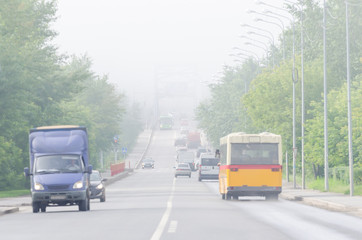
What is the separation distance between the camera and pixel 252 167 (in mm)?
38656

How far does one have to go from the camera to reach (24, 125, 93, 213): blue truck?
2959cm

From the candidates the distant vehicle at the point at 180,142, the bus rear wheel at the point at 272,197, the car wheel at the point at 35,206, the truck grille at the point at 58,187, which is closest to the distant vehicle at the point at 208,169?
the bus rear wheel at the point at 272,197

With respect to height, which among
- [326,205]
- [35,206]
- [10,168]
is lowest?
[326,205]

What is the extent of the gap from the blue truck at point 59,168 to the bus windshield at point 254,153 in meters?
8.38

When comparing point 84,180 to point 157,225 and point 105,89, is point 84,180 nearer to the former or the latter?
point 157,225

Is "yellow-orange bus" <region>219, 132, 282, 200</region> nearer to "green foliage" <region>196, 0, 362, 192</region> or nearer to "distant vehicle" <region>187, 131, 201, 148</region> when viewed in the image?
"green foliage" <region>196, 0, 362, 192</region>

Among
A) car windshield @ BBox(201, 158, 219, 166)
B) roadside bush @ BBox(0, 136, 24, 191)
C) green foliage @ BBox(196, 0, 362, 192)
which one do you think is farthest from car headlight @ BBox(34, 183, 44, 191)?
car windshield @ BBox(201, 158, 219, 166)

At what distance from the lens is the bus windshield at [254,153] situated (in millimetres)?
38719

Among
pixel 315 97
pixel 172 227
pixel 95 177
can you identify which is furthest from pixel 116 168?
pixel 172 227

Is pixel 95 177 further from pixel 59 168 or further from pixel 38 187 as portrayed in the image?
pixel 38 187

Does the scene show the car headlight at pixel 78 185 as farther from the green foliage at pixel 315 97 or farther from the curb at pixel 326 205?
the green foliage at pixel 315 97

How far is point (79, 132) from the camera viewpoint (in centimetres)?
3278

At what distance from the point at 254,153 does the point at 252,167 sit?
2.03 ft

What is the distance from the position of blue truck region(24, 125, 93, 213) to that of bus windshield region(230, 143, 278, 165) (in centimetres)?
838
